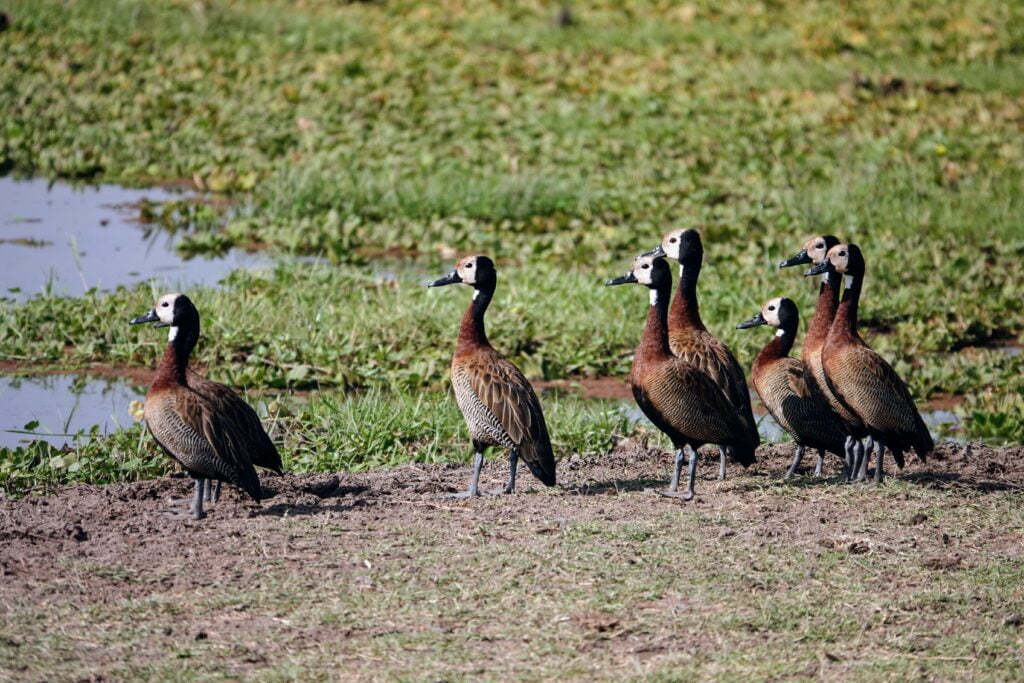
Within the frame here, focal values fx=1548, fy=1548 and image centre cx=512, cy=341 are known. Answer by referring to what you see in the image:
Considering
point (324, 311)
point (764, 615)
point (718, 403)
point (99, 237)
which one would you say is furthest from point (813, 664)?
point (99, 237)

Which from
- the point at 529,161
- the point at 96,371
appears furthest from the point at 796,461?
the point at 529,161

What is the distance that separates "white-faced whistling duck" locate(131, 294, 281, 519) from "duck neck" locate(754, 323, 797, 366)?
2662 mm

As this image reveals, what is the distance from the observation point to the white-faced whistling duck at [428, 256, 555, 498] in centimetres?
737

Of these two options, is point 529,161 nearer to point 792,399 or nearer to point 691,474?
point 792,399

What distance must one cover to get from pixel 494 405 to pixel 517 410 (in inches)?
5.1

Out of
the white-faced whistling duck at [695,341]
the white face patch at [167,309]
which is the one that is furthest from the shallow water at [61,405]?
the white-faced whistling duck at [695,341]

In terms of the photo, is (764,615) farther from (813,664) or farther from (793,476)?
(793,476)

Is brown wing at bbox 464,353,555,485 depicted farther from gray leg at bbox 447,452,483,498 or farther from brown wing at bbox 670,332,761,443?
brown wing at bbox 670,332,761,443

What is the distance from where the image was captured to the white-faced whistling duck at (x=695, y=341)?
8.00 m

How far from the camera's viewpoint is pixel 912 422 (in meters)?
7.60

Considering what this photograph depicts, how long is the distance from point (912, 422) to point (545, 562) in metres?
2.30

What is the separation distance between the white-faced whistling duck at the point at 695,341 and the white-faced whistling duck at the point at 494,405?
1.01 m

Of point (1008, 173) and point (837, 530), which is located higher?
point (1008, 173)

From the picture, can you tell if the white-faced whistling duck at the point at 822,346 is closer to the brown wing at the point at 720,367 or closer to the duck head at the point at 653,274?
the brown wing at the point at 720,367
